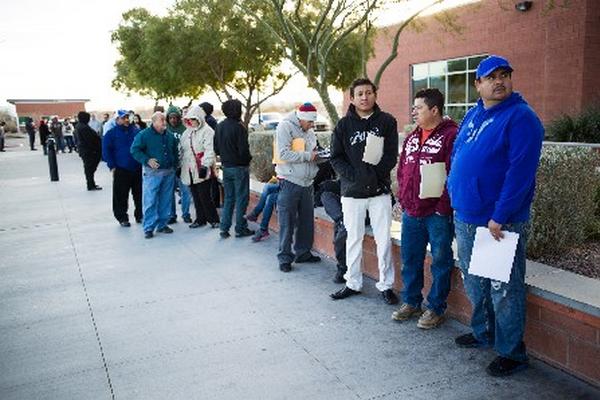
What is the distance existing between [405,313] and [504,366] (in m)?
1.09

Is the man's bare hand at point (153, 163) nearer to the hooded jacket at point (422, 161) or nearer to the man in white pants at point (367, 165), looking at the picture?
the man in white pants at point (367, 165)

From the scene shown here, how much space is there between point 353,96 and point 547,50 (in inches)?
587

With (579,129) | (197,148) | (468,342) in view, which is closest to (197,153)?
(197,148)

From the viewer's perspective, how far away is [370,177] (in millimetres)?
4926

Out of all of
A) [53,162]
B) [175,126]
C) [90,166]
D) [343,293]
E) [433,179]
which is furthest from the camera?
[53,162]

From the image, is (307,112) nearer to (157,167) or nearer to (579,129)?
(157,167)

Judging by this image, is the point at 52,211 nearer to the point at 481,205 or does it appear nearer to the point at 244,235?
the point at 244,235

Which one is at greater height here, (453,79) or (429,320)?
(453,79)

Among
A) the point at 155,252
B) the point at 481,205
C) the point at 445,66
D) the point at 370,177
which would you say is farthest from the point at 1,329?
the point at 445,66

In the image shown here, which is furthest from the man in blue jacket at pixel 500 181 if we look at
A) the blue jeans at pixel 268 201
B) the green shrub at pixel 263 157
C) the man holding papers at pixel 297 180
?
the green shrub at pixel 263 157

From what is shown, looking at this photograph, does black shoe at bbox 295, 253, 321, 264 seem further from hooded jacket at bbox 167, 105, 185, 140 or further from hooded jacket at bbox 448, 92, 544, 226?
hooded jacket at bbox 167, 105, 185, 140

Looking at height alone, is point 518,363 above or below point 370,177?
below

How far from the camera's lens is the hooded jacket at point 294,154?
5996 millimetres

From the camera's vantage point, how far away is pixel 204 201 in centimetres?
849
